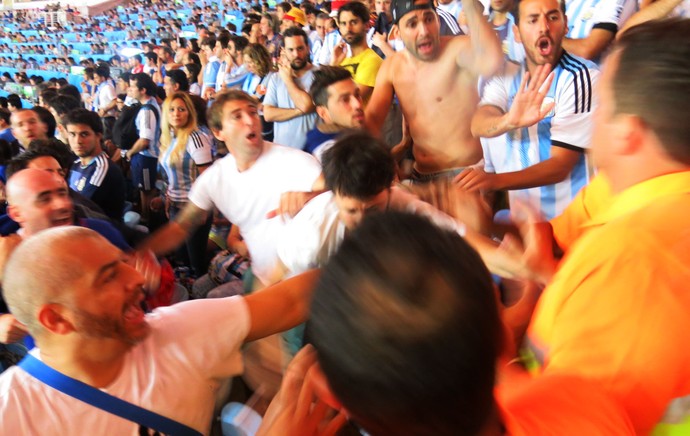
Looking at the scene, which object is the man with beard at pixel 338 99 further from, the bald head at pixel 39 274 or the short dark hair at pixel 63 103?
the short dark hair at pixel 63 103

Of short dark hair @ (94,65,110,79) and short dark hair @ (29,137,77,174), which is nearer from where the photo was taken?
short dark hair @ (29,137,77,174)

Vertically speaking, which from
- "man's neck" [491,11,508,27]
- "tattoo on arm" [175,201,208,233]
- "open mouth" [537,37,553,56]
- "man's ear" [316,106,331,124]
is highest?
"open mouth" [537,37,553,56]

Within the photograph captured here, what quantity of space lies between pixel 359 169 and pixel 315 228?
0.28 m

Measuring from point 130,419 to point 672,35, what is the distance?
1.35m

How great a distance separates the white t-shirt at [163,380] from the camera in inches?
49.1

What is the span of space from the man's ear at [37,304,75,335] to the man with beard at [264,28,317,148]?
2.82 meters

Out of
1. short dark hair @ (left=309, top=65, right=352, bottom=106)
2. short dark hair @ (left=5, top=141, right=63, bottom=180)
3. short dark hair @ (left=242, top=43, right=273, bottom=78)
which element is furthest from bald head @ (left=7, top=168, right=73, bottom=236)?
short dark hair @ (left=242, top=43, right=273, bottom=78)

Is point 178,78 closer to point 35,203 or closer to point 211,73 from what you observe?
point 211,73

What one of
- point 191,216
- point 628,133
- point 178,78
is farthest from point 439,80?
point 178,78

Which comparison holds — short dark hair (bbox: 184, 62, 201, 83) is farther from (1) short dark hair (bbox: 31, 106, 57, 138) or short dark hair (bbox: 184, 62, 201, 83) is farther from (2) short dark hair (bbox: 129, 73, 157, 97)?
(1) short dark hair (bbox: 31, 106, 57, 138)

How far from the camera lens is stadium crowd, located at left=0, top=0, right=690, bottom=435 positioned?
626 mm

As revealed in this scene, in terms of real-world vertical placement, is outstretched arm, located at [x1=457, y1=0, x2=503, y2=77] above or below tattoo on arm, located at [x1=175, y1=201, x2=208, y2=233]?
above

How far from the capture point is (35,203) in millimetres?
2309

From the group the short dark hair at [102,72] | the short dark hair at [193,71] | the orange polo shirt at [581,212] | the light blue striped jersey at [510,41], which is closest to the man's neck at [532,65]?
the light blue striped jersey at [510,41]
